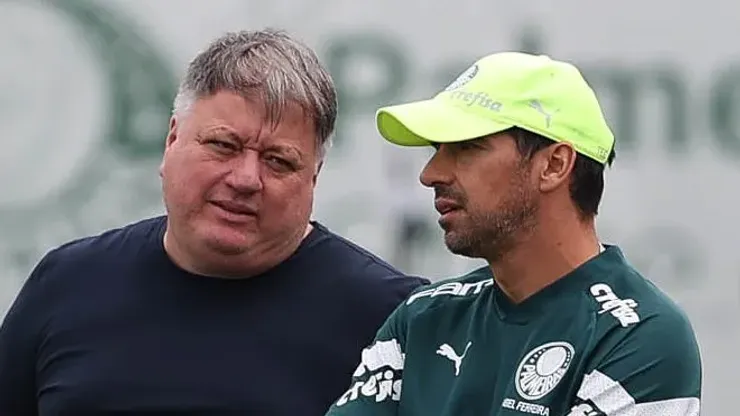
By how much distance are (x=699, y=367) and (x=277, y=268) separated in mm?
734

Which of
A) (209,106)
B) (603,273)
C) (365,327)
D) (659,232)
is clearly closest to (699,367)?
(603,273)

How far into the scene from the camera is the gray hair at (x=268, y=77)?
2.12m

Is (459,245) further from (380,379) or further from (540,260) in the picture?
(380,379)

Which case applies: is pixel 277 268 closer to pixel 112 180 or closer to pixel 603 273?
pixel 603 273

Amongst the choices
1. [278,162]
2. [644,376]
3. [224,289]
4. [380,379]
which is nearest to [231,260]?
[224,289]

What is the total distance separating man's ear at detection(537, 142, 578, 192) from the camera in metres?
1.81

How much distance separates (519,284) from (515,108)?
0.21 metres

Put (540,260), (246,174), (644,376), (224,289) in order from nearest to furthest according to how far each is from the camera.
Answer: (644,376), (540,260), (246,174), (224,289)

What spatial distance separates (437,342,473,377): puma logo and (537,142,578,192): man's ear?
211 mm

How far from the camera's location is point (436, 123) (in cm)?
184

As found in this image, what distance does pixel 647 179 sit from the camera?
14.6 feet

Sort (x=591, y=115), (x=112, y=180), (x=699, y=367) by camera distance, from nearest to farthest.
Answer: (x=699, y=367) < (x=591, y=115) < (x=112, y=180)

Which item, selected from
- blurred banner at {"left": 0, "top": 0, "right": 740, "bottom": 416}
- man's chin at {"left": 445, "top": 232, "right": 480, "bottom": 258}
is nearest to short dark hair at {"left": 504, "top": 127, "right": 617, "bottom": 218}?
man's chin at {"left": 445, "top": 232, "right": 480, "bottom": 258}

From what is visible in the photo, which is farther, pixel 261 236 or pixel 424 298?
pixel 261 236
